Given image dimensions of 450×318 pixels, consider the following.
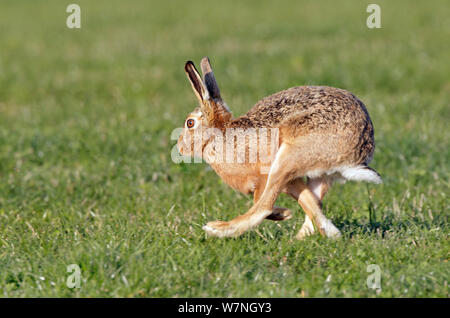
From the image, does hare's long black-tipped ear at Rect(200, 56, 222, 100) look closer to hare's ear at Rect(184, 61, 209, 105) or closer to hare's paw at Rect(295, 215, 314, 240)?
hare's ear at Rect(184, 61, 209, 105)

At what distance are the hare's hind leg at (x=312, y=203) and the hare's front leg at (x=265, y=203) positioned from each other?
0.93ft

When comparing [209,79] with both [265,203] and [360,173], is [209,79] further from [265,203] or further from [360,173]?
[360,173]

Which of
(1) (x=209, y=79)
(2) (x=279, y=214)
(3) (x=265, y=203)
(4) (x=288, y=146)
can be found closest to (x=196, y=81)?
(1) (x=209, y=79)

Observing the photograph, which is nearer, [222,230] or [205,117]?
[222,230]

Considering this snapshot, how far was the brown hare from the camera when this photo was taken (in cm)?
446

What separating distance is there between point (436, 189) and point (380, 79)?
14.6ft

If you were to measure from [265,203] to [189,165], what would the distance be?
2.11m

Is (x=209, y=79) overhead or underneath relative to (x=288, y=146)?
overhead

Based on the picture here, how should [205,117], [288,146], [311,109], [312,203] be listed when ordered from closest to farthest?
[288,146] < [311,109] < [312,203] < [205,117]

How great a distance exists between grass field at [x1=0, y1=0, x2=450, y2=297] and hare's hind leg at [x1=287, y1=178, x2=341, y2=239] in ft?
0.36

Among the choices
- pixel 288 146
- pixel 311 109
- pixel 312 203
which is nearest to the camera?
pixel 288 146

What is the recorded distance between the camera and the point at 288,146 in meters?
4.48

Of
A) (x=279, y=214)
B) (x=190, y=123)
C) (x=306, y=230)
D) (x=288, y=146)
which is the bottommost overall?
(x=306, y=230)
